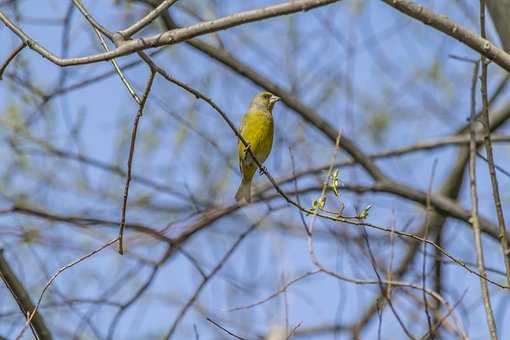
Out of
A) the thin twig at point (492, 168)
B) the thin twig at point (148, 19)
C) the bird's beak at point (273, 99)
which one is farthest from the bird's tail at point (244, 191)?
the thin twig at point (148, 19)

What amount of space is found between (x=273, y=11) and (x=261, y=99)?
13.6 ft

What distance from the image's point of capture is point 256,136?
668cm

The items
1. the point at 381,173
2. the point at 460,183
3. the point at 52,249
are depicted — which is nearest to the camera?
the point at 52,249

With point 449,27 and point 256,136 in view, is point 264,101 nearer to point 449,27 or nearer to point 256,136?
point 256,136

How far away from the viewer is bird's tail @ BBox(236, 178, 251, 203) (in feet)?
21.1

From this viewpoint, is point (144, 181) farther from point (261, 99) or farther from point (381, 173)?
point (381, 173)

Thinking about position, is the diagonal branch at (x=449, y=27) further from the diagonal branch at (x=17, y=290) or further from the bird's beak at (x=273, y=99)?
the bird's beak at (x=273, y=99)

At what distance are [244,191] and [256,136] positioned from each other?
45cm

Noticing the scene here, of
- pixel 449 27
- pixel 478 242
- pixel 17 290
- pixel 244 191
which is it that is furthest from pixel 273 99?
pixel 449 27

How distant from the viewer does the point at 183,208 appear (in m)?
8.39

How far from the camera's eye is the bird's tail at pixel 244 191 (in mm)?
6423

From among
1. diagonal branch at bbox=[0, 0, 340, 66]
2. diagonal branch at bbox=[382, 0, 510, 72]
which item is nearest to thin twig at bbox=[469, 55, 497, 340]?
diagonal branch at bbox=[382, 0, 510, 72]

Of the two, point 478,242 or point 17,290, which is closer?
point 478,242

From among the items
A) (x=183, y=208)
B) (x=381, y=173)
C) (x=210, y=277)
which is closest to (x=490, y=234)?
(x=381, y=173)
